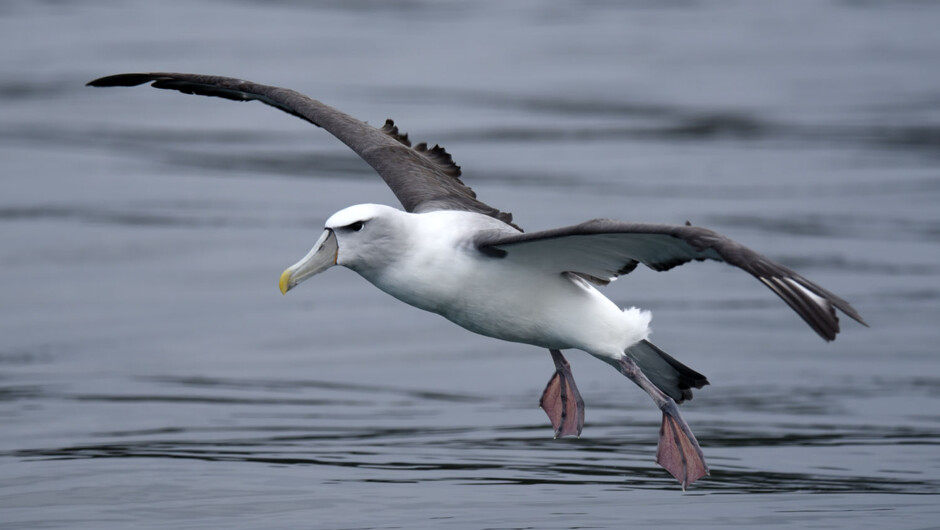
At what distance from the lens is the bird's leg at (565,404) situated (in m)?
10.0

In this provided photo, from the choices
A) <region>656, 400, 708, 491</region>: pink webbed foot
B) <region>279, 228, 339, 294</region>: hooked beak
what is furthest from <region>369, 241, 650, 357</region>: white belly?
<region>656, 400, 708, 491</region>: pink webbed foot

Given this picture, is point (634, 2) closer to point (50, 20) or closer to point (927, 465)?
point (50, 20)

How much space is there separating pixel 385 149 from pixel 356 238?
2202mm

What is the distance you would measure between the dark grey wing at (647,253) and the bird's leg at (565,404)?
3.55 ft

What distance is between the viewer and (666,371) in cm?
933

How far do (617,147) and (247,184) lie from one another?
6043 millimetres

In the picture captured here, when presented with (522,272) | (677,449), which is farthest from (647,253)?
(677,449)

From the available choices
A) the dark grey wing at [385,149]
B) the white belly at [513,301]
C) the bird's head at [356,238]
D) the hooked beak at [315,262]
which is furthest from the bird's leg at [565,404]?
the hooked beak at [315,262]

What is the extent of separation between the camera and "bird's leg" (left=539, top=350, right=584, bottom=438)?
32.9 ft

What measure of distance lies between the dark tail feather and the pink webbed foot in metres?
0.11

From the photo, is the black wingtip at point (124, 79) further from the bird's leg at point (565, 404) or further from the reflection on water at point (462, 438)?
the bird's leg at point (565, 404)

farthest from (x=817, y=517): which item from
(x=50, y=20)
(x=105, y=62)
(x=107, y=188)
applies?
(x=50, y=20)

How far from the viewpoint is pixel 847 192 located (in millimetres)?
22203

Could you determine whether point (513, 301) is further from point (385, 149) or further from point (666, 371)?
point (385, 149)
